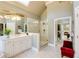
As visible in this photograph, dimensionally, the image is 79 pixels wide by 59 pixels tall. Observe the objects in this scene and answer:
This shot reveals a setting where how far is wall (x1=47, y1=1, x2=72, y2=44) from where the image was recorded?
6.22 m

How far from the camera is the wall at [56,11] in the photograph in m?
6.22

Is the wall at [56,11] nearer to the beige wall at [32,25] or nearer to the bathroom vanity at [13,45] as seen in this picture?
the beige wall at [32,25]

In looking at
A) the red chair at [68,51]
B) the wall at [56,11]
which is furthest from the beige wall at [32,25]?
the red chair at [68,51]

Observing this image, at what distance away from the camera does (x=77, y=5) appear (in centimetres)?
377

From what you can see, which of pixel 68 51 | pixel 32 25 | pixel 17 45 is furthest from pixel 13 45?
pixel 32 25

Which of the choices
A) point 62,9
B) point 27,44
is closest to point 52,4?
point 62,9

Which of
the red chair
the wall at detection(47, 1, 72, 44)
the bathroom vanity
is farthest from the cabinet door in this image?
the wall at detection(47, 1, 72, 44)

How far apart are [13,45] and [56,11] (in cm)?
396

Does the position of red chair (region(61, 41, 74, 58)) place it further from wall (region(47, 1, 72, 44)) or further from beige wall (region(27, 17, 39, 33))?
beige wall (region(27, 17, 39, 33))

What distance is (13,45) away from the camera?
4.36 m

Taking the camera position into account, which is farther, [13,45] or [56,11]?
[56,11]

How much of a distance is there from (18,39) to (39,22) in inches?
227

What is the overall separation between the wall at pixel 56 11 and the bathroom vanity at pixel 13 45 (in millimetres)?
2366

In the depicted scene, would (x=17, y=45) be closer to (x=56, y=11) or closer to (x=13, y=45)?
(x=13, y=45)
